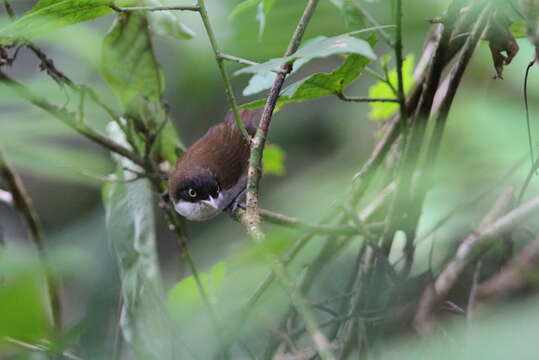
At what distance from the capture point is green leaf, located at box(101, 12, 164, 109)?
2.14 m

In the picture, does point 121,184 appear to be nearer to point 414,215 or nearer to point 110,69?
point 110,69

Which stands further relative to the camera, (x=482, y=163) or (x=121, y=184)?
(x=121, y=184)

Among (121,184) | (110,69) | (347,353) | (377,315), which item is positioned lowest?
(347,353)

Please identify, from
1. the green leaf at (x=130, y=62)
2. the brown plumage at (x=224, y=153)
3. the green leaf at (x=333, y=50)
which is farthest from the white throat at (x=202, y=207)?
the green leaf at (x=333, y=50)

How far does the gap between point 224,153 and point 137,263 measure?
4.62 ft

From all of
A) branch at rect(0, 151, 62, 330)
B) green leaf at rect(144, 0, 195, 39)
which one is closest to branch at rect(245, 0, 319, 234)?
green leaf at rect(144, 0, 195, 39)

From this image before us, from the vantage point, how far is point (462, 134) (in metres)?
2.12

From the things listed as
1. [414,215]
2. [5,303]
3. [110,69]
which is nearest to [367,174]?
[414,215]

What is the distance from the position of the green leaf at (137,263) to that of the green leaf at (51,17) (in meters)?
0.90

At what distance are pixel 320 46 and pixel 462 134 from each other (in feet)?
4.06

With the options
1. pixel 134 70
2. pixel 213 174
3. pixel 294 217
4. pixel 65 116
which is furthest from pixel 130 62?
pixel 213 174

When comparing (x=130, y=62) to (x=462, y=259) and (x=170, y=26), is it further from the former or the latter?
(x=462, y=259)

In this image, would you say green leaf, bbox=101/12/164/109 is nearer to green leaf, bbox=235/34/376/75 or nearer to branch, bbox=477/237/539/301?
green leaf, bbox=235/34/376/75

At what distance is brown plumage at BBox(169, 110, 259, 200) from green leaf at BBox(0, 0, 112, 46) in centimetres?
191
